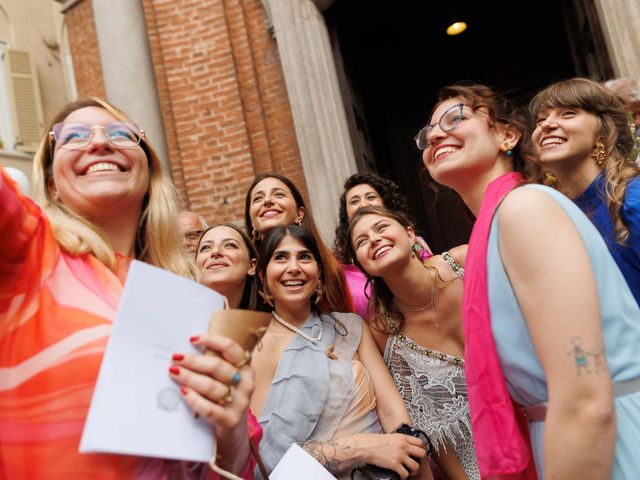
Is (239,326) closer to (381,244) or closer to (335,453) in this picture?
(335,453)

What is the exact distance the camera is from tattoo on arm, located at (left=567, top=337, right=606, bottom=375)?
43.5 inches

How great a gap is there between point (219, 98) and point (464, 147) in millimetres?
4600

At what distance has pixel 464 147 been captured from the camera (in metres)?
1.73

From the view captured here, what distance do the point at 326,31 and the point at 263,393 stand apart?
Result: 445 centimetres

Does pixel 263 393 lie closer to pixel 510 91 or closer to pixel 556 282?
Answer: pixel 556 282

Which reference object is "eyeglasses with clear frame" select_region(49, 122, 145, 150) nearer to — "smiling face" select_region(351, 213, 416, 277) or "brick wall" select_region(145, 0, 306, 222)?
"smiling face" select_region(351, 213, 416, 277)

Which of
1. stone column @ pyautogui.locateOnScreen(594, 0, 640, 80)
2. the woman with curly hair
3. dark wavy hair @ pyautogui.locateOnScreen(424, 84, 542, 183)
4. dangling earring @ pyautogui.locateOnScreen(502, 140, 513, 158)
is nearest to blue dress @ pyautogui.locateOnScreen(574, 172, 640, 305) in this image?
the woman with curly hair

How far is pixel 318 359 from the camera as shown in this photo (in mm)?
2303

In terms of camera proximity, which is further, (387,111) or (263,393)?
(387,111)

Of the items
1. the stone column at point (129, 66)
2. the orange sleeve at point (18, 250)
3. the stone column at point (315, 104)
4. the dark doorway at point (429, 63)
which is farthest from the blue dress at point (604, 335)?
the dark doorway at point (429, 63)

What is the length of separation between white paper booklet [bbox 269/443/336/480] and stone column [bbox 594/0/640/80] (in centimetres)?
363

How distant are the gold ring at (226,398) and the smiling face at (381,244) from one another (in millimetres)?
1626

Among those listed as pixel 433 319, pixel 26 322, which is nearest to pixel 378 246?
pixel 433 319

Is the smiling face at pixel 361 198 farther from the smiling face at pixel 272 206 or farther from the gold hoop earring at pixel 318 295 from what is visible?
the gold hoop earring at pixel 318 295
